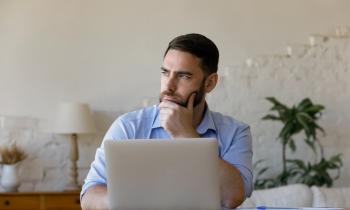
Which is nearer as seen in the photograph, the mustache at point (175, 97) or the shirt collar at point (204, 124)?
the mustache at point (175, 97)

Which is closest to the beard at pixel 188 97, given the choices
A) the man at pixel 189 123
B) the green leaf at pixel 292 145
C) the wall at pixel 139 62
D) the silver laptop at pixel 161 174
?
the man at pixel 189 123

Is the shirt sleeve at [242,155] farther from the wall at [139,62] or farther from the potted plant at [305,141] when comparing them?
the wall at [139,62]

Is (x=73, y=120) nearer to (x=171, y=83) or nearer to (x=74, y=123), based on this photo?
(x=74, y=123)

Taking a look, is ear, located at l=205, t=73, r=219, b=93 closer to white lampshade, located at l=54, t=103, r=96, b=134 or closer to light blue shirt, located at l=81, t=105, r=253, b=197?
light blue shirt, located at l=81, t=105, r=253, b=197

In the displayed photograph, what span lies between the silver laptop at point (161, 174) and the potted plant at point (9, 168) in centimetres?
292

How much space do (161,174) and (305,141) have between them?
10.6 ft

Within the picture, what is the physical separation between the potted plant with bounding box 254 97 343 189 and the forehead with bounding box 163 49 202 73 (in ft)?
7.45

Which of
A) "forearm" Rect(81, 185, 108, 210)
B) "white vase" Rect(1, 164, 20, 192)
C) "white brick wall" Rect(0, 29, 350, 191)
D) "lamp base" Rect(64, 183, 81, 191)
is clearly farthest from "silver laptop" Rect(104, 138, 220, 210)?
"white brick wall" Rect(0, 29, 350, 191)

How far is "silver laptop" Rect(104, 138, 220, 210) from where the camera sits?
1.67 m

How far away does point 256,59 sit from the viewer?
191 inches

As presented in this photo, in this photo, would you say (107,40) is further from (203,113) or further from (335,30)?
(203,113)

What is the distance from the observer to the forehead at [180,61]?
2291mm

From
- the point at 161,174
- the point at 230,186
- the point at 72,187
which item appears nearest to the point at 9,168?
the point at 72,187

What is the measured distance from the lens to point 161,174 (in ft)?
5.48
